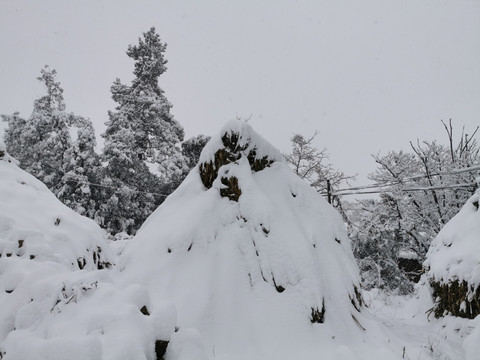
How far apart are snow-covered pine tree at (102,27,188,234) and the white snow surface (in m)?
15.1

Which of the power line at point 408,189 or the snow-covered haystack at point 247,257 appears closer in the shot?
the snow-covered haystack at point 247,257

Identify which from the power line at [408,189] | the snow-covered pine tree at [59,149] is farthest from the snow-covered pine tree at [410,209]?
the snow-covered pine tree at [59,149]

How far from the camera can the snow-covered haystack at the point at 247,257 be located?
10.9 feet

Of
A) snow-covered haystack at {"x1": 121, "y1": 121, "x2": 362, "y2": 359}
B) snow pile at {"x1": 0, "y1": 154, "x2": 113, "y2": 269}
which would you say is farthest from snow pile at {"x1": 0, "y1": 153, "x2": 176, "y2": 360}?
snow-covered haystack at {"x1": 121, "y1": 121, "x2": 362, "y2": 359}

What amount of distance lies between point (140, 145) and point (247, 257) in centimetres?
1842

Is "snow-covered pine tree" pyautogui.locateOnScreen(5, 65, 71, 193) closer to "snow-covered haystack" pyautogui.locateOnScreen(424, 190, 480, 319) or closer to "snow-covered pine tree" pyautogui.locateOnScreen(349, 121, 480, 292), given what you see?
"snow-covered pine tree" pyautogui.locateOnScreen(349, 121, 480, 292)

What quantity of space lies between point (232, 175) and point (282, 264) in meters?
1.50

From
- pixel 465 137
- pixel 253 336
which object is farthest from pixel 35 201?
pixel 465 137

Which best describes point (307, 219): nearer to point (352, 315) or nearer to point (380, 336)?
point (352, 315)

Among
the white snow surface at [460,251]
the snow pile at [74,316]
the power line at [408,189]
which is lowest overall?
the snow pile at [74,316]

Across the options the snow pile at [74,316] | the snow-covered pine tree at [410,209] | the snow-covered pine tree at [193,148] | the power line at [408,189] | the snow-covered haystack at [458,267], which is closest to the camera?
the snow pile at [74,316]

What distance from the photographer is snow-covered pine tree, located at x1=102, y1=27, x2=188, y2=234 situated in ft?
59.6

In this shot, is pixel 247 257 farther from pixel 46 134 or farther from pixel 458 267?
pixel 46 134

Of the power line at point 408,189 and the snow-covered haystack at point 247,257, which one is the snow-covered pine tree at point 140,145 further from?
the snow-covered haystack at point 247,257
